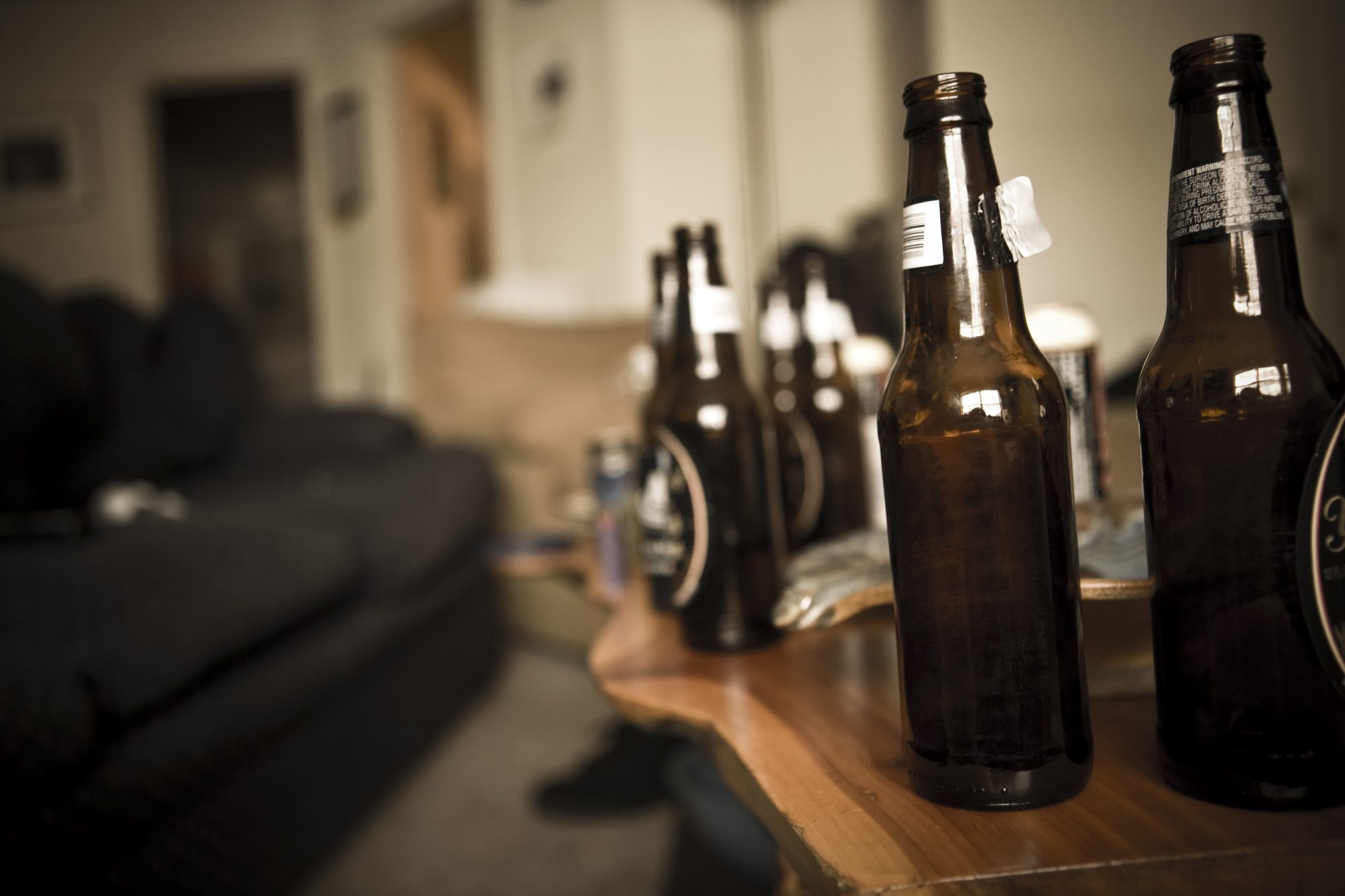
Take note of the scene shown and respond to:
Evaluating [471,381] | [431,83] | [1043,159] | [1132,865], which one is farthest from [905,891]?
[431,83]

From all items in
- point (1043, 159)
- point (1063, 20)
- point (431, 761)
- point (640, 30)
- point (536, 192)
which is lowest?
point (431, 761)

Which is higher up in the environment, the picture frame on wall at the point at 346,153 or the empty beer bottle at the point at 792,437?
the picture frame on wall at the point at 346,153

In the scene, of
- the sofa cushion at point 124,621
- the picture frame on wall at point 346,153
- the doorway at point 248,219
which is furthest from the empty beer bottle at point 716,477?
the doorway at point 248,219

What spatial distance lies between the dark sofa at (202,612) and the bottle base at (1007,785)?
773mm

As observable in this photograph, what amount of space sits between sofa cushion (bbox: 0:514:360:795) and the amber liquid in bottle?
0.78m

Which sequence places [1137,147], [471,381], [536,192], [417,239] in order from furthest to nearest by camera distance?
[417,239] < [536,192] < [471,381] < [1137,147]

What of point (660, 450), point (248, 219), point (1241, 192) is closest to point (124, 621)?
point (660, 450)

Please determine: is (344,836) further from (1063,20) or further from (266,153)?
(266,153)

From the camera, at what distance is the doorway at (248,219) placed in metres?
4.91

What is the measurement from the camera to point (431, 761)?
1810 mm

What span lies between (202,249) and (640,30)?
2961 mm

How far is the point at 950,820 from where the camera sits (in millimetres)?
398

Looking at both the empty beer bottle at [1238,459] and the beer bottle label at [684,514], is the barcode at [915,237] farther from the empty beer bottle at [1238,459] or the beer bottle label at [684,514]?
the beer bottle label at [684,514]

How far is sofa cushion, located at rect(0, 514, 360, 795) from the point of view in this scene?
81 centimetres
